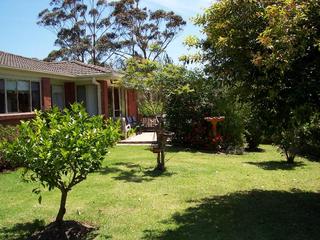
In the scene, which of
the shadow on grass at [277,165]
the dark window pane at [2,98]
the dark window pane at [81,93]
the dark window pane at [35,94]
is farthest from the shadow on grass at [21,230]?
the dark window pane at [81,93]

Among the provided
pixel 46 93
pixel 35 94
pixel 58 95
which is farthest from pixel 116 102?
pixel 35 94

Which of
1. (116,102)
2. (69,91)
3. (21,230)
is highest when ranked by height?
(69,91)

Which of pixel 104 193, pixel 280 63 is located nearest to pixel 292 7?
pixel 280 63

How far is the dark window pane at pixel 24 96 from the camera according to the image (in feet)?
58.5

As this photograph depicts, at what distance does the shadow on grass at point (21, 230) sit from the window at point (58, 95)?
48.2ft

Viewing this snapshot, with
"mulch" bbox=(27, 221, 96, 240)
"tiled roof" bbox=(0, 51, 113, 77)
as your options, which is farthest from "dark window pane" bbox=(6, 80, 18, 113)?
"mulch" bbox=(27, 221, 96, 240)

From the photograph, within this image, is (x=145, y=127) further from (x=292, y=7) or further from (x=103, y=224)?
(x=292, y=7)

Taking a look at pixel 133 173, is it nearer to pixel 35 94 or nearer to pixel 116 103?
pixel 35 94

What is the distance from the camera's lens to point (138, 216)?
7.55m

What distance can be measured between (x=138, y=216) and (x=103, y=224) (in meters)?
0.70

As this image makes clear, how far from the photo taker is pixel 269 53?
599cm

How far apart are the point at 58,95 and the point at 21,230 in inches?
617

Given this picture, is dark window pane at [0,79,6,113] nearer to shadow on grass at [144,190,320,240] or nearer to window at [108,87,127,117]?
window at [108,87,127,117]

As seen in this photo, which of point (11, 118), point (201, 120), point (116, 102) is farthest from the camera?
point (116, 102)
